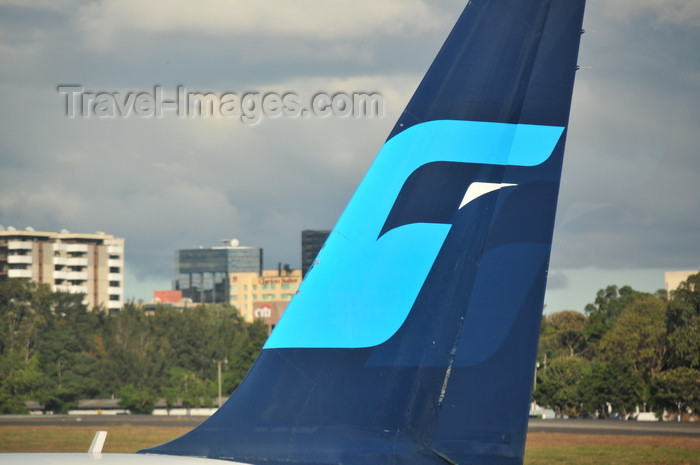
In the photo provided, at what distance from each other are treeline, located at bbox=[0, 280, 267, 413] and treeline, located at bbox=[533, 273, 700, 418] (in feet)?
99.1

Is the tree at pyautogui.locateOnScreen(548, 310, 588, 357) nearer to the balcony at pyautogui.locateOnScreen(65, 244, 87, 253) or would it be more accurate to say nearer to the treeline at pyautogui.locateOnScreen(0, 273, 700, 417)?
the treeline at pyautogui.locateOnScreen(0, 273, 700, 417)

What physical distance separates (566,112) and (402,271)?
142 cm

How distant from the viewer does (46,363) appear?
82.1m

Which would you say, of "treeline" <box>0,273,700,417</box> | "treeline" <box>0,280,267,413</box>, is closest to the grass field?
"treeline" <box>0,273,700,417</box>

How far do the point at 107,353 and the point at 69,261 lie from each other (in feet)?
313

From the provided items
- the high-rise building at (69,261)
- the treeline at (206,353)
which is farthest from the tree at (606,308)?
the high-rise building at (69,261)

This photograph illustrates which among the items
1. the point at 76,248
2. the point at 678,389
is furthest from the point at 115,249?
the point at 678,389

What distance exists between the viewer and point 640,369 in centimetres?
6169

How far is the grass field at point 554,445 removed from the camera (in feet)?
104

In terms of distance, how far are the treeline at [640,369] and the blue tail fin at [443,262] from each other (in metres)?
53.6

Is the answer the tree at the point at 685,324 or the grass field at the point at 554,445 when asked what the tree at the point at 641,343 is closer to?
the tree at the point at 685,324

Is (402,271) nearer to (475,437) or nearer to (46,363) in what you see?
(475,437)

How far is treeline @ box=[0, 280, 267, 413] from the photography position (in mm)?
77312

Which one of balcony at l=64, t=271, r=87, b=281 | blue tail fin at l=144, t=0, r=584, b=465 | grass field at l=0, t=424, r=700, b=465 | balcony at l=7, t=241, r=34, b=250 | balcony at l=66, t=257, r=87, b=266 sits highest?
balcony at l=7, t=241, r=34, b=250
